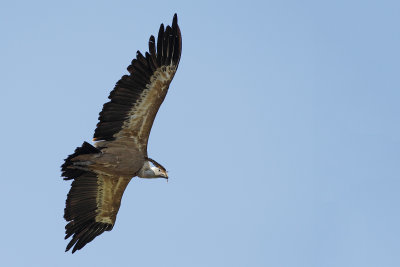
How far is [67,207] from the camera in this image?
19719mm

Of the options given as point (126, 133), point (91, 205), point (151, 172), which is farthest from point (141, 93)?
point (91, 205)

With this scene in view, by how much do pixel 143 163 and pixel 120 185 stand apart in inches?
46.4

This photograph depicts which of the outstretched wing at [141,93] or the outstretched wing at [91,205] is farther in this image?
the outstretched wing at [91,205]

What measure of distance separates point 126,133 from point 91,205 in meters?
2.23

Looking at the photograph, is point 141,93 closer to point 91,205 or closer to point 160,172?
point 160,172

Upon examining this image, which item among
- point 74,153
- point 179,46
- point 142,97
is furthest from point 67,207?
point 179,46

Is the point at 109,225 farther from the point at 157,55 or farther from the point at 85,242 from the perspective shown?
the point at 157,55

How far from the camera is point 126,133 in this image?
19.0 metres

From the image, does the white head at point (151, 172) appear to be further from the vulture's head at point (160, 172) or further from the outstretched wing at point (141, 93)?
the outstretched wing at point (141, 93)

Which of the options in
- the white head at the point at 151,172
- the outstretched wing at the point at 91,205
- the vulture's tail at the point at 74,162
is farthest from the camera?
the outstretched wing at the point at 91,205

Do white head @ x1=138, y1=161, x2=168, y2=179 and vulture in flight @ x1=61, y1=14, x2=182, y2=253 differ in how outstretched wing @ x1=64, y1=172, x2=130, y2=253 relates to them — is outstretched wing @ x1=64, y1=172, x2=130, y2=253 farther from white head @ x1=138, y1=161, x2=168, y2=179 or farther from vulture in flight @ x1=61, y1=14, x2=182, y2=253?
white head @ x1=138, y1=161, x2=168, y2=179

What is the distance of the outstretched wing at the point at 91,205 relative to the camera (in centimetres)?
1972

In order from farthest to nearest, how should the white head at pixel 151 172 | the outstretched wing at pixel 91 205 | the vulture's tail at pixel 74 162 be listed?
the outstretched wing at pixel 91 205 < the white head at pixel 151 172 < the vulture's tail at pixel 74 162

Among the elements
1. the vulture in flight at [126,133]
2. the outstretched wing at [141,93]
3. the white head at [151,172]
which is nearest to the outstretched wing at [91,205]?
the vulture in flight at [126,133]
